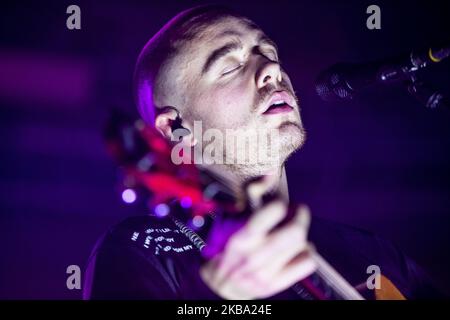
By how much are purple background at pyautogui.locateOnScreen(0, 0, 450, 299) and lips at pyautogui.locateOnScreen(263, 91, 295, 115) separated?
650 millimetres

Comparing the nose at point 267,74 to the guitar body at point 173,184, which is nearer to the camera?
the guitar body at point 173,184

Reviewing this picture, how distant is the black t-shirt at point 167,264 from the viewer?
112 cm

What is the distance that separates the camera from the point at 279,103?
5.33 ft

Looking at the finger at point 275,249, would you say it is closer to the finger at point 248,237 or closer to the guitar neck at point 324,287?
the finger at point 248,237

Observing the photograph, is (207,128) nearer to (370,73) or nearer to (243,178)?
(243,178)

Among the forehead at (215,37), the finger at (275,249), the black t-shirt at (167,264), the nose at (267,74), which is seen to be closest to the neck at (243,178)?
the black t-shirt at (167,264)

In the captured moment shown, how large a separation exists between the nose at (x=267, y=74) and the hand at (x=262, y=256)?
776 mm

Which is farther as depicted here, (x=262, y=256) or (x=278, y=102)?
(x=278, y=102)

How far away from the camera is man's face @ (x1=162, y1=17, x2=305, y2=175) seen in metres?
1.59

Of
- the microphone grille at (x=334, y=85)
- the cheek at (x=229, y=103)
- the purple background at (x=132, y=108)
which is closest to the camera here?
the microphone grille at (x=334, y=85)

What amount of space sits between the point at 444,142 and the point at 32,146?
2.33 m

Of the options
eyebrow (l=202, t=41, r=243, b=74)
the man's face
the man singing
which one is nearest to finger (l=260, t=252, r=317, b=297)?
the man singing

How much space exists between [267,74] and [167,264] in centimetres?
90

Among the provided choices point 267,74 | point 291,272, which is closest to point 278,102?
point 267,74
